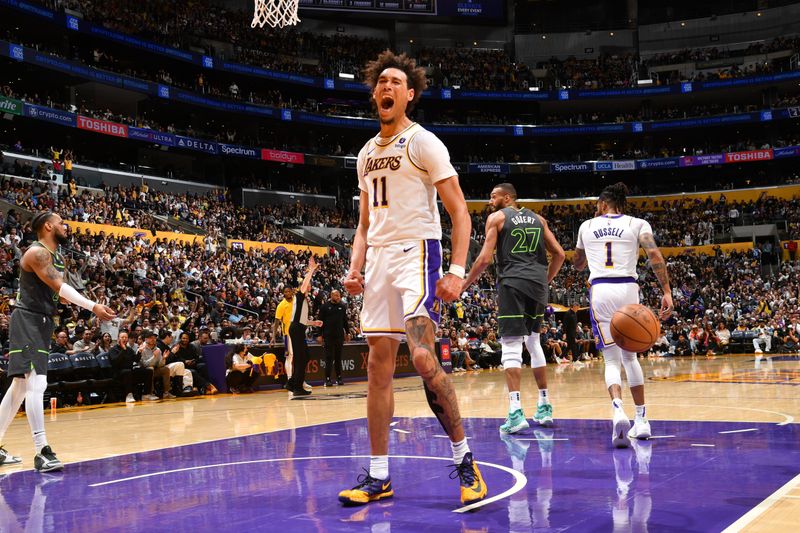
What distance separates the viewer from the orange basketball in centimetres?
604

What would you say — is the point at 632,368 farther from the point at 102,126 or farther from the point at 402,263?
the point at 102,126

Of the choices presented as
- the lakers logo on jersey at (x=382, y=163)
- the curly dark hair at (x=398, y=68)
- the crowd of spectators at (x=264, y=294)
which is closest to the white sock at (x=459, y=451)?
the lakers logo on jersey at (x=382, y=163)

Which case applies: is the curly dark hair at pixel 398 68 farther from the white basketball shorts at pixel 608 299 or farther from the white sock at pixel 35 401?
the white sock at pixel 35 401

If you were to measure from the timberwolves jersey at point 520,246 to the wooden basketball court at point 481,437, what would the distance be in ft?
5.01

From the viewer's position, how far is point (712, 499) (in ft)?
13.1

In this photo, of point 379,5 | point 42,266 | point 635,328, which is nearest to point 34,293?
point 42,266

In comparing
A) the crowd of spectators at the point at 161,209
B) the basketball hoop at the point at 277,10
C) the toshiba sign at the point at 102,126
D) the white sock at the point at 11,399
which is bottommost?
the white sock at the point at 11,399

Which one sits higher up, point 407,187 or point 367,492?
point 407,187

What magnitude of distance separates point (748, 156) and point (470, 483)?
47304mm

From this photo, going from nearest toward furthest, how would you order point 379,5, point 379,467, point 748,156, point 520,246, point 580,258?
point 379,467 → point 580,258 → point 520,246 → point 748,156 → point 379,5

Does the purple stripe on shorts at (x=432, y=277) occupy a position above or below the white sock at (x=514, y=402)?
above

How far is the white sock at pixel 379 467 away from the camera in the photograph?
4387 mm

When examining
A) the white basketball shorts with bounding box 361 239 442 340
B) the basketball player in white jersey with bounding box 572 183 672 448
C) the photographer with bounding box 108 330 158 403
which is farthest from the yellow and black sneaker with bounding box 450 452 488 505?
the photographer with bounding box 108 330 158 403

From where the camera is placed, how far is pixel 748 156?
46000 millimetres
